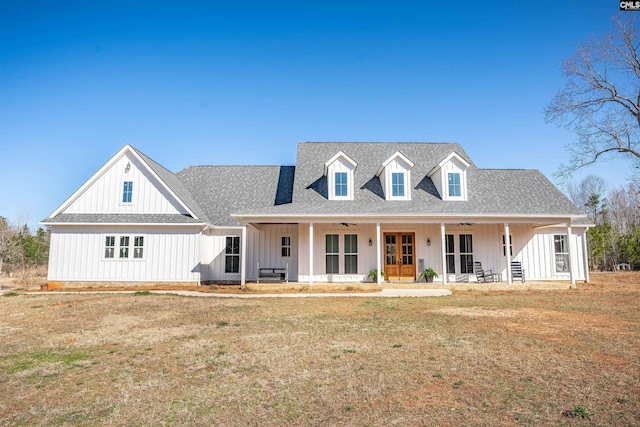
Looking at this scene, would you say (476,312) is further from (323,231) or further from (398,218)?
(323,231)

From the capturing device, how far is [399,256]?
19.4m

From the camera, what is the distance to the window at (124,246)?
19.2 m

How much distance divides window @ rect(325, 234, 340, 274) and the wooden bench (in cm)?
230

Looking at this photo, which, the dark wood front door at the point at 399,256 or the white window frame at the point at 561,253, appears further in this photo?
the white window frame at the point at 561,253

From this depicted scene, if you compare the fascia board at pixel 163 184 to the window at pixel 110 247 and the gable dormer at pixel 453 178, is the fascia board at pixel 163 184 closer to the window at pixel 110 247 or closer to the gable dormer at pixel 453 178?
the window at pixel 110 247

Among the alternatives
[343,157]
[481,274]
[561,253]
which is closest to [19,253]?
[343,157]

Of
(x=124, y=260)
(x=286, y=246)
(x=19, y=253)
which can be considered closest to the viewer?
(x=124, y=260)

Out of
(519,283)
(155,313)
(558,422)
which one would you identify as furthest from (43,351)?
(519,283)

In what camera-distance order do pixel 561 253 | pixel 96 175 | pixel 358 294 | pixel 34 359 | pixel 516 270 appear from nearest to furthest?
pixel 34 359, pixel 358 294, pixel 516 270, pixel 96 175, pixel 561 253

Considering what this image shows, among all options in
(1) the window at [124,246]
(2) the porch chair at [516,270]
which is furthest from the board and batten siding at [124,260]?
(2) the porch chair at [516,270]

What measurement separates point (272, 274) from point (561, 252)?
49.8 feet

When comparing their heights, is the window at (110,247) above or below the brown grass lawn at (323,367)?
above

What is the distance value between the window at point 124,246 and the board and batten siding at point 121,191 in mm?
1447

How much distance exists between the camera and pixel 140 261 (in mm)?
19078
